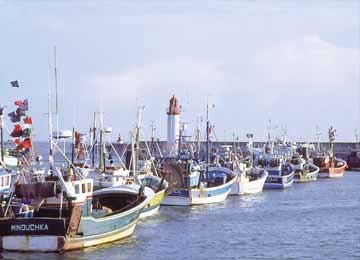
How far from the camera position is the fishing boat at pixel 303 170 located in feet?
313

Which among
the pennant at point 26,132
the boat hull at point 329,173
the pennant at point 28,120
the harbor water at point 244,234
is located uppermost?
the pennant at point 28,120

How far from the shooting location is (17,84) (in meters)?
37.6

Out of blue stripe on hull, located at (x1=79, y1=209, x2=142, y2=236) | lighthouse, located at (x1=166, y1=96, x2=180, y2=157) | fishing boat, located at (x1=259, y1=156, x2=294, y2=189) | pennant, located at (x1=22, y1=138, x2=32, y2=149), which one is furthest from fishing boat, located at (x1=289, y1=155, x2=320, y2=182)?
pennant, located at (x1=22, y1=138, x2=32, y2=149)

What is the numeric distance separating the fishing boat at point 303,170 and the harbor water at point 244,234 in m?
31.6

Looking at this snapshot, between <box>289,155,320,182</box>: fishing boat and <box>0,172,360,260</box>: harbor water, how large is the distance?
31565 mm

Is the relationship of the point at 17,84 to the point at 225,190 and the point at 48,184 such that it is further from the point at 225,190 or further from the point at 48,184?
the point at 225,190

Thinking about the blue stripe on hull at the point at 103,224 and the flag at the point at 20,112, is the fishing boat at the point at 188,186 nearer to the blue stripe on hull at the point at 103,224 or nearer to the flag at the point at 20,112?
the blue stripe on hull at the point at 103,224

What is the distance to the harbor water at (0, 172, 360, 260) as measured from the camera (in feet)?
113

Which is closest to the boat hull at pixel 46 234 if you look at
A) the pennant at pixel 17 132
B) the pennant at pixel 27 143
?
the pennant at pixel 27 143

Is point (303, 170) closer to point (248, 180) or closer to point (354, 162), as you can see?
point (248, 180)

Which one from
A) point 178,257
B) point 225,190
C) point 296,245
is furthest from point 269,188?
point 178,257

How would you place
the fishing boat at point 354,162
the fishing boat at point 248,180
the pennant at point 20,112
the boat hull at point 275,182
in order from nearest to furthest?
the pennant at point 20,112
the fishing boat at point 248,180
the boat hull at point 275,182
the fishing boat at point 354,162

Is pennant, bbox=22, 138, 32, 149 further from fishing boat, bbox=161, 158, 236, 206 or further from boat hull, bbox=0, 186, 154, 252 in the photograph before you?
fishing boat, bbox=161, 158, 236, 206

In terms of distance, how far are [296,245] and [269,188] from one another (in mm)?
43474
